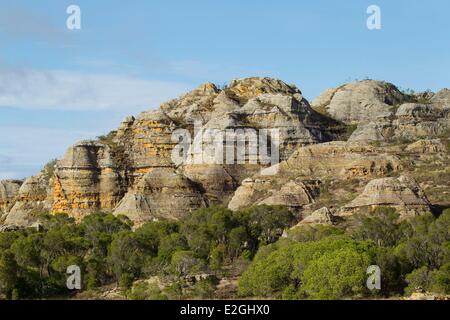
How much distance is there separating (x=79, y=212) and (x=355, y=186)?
3181 centimetres

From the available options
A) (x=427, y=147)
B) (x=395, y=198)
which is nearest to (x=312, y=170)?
(x=427, y=147)

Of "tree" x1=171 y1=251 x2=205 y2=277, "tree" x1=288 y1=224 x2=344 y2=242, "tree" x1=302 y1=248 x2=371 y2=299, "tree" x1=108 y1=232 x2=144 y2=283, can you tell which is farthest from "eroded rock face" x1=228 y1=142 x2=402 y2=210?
"tree" x1=302 y1=248 x2=371 y2=299

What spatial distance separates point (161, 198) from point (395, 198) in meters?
26.8

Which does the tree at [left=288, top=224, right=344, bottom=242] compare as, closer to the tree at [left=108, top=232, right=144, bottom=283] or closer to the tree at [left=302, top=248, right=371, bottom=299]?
the tree at [left=108, top=232, right=144, bottom=283]

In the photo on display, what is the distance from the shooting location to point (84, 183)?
378 feet

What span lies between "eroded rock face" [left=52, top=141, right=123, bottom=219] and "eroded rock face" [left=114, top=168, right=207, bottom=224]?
22.1 ft

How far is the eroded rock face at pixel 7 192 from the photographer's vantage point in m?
135

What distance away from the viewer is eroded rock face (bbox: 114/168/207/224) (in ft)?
338

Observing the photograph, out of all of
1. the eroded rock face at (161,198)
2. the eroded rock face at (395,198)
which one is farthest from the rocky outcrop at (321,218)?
the eroded rock face at (161,198)

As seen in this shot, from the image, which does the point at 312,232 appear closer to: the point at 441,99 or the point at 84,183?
the point at 84,183

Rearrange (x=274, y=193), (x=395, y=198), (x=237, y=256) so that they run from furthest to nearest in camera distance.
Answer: (x=274, y=193) < (x=395, y=198) < (x=237, y=256)
